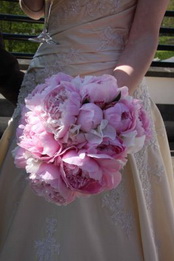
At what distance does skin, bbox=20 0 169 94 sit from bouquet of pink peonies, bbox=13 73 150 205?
14.2 inches

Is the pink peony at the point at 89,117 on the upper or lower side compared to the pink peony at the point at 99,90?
lower

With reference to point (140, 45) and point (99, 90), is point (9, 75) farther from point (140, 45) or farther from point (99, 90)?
point (99, 90)

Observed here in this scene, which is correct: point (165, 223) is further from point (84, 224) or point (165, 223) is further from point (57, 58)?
point (57, 58)

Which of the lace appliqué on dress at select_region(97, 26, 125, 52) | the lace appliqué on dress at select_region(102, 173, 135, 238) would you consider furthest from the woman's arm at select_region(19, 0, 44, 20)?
the lace appliqué on dress at select_region(102, 173, 135, 238)

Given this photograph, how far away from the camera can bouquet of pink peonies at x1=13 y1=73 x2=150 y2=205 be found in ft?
4.57

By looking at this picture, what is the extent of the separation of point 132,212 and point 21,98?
616 mm

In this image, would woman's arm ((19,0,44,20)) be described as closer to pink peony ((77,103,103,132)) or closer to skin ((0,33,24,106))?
skin ((0,33,24,106))

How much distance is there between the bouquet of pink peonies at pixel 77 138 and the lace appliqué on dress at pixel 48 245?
52 cm

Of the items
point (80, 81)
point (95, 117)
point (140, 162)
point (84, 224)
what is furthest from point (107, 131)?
point (140, 162)

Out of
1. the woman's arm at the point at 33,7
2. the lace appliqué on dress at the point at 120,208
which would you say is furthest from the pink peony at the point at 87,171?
the woman's arm at the point at 33,7

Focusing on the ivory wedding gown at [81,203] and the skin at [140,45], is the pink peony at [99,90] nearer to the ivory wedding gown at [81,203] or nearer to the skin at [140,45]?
the skin at [140,45]

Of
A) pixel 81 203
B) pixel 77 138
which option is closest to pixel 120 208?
pixel 81 203

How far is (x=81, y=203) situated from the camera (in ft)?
6.37

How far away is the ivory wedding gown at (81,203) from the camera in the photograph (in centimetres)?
194
